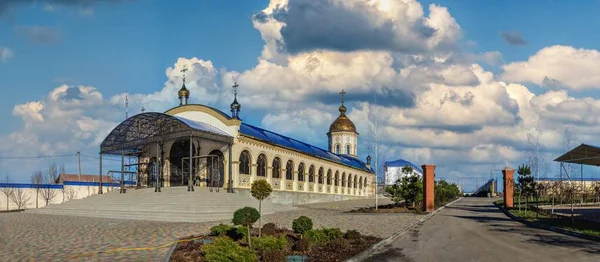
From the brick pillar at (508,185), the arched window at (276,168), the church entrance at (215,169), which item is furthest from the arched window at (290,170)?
the brick pillar at (508,185)

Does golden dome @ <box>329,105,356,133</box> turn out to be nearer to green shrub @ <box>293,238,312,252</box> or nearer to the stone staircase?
the stone staircase

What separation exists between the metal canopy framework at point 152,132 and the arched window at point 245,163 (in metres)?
2.61

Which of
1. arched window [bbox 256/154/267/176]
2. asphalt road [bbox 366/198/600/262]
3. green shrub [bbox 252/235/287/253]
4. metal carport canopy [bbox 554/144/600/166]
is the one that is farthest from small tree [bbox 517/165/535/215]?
green shrub [bbox 252/235/287/253]

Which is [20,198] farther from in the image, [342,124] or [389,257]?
[342,124]

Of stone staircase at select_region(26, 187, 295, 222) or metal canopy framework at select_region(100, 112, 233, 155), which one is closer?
stone staircase at select_region(26, 187, 295, 222)

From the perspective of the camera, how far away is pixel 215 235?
14.8 meters

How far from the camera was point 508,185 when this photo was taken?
35.7m

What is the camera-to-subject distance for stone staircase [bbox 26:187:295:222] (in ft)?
81.4

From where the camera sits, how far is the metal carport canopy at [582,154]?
83.3ft

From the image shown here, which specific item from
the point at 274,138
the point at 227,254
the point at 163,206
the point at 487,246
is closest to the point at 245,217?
the point at 227,254

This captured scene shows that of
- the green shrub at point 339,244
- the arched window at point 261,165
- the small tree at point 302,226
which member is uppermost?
the arched window at point 261,165

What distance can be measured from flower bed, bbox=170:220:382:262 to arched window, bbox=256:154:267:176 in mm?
23131

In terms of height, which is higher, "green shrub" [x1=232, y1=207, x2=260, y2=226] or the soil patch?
"green shrub" [x1=232, y1=207, x2=260, y2=226]

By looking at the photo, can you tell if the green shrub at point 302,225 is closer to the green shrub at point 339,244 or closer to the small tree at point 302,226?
the small tree at point 302,226
